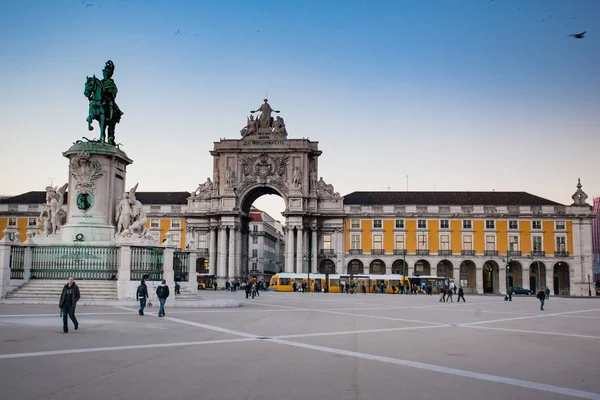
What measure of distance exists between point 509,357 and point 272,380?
541 centimetres

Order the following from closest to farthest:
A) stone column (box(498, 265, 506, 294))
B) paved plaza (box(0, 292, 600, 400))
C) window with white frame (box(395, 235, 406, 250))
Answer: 1. paved plaza (box(0, 292, 600, 400))
2. stone column (box(498, 265, 506, 294))
3. window with white frame (box(395, 235, 406, 250))

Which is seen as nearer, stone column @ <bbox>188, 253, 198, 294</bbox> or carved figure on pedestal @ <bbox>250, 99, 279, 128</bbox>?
stone column @ <bbox>188, 253, 198, 294</bbox>

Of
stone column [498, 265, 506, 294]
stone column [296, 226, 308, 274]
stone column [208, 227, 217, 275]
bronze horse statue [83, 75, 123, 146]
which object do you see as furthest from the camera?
stone column [498, 265, 506, 294]

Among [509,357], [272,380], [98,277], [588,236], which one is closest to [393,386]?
[272,380]

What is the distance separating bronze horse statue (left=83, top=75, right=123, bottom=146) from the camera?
25.7 meters

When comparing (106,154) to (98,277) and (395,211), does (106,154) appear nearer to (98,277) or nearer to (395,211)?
(98,277)

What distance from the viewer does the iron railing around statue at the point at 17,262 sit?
2476 cm

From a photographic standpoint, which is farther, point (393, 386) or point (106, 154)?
point (106, 154)

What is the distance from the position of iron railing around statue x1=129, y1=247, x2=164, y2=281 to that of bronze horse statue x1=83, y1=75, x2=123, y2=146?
15.3 ft

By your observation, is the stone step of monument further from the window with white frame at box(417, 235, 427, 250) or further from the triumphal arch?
the window with white frame at box(417, 235, 427, 250)

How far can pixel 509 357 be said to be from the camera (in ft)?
40.3

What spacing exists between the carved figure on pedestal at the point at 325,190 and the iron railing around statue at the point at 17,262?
56.1 m

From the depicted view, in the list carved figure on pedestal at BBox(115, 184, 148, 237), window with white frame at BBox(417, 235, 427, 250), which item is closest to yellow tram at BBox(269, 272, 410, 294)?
window with white frame at BBox(417, 235, 427, 250)

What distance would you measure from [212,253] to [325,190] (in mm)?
16054
